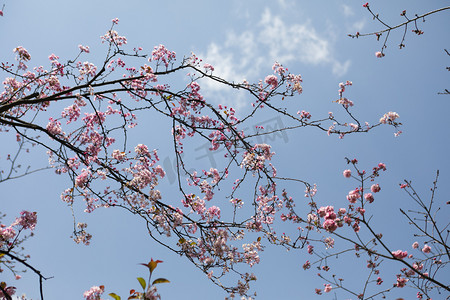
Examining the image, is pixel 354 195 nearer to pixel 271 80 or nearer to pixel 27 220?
pixel 271 80

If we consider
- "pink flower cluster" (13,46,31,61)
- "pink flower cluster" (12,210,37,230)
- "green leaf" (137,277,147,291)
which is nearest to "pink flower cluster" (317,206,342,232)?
"green leaf" (137,277,147,291)

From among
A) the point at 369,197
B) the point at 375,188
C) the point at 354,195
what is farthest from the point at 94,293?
the point at 375,188

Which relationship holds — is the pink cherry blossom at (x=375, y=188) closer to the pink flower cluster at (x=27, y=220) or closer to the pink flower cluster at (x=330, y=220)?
the pink flower cluster at (x=330, y=220)

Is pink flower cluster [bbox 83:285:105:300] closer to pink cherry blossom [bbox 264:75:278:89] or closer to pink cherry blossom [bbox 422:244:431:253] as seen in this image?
pink cherry blossom [bbox 264:75:278:89]

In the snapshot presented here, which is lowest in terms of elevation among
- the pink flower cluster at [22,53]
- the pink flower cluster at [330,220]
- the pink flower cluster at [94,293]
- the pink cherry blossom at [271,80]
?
the pink flower cluster at [94,293]

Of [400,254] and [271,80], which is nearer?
[400,254]

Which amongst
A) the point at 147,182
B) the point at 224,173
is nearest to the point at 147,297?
the point at 147,182

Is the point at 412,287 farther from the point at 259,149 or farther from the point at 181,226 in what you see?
the point at 181,226

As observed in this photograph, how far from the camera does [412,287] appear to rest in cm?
460

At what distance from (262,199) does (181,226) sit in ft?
5.25

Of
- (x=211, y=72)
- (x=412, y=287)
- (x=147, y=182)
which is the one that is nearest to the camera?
(x=147, y=182)

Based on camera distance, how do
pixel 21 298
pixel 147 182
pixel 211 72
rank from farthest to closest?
pixel 21 298
pixel 211 72
pixel 147 182

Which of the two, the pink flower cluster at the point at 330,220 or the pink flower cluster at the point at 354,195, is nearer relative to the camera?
the pink flower cluster at the point at 330,220

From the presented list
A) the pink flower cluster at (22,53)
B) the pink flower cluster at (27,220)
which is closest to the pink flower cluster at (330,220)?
the pink flower cluster at (27,220)
